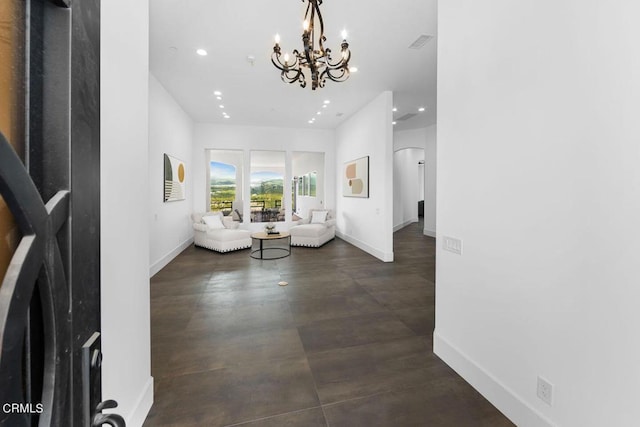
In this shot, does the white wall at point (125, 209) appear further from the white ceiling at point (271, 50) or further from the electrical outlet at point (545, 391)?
the electrical outlet at point (545, 391)

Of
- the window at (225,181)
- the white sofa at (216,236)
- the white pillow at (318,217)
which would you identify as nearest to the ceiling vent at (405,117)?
the white pillow at (318,217)

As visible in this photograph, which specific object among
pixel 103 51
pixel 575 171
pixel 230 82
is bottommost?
pixel 575 171

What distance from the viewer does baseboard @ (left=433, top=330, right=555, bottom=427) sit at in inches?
63.4

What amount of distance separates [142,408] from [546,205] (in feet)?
8.71

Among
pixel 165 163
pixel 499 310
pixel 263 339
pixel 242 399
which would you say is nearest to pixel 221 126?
pixel 165 163

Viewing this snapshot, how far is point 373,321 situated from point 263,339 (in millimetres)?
1175

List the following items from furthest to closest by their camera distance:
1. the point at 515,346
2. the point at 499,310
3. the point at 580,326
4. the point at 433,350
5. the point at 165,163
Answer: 1. the point at 165,163
2. the point at 433,350
3. the point at 499,310
4. the point at 515,346
5. the point at 580,326

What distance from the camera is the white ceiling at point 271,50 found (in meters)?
2.97

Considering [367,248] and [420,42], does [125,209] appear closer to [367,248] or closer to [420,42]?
[420,42]

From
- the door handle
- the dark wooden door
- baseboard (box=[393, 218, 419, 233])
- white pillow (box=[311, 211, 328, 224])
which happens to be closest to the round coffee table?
white pillow (box=[311, 211, 328, 224])

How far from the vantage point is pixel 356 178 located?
6.85m

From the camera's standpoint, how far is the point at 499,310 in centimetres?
182

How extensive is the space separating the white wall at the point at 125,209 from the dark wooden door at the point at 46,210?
0.88 metres

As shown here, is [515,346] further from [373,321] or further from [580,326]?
[373,321]
